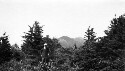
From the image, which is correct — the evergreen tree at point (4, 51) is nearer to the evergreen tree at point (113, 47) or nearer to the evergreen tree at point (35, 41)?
the evergreen tree at point (35, 41)

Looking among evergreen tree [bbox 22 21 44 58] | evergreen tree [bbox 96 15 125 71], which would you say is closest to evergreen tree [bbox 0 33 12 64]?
evergreen tree [bbox 22 21 44 58]

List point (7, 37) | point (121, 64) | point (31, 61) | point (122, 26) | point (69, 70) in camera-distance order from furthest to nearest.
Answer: point (7, 37) → point (31, 61) → point (69, 70) → point (122, 26) → point (121, 64)

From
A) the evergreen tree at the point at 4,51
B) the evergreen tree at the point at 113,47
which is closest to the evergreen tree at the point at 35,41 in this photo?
the evergreen tree at the point at 4,51

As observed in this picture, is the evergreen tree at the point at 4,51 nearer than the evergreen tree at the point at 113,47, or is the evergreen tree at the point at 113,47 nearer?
the evergreen tree at the point at 113,47

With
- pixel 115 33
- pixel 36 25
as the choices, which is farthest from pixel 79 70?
pixel 36 25

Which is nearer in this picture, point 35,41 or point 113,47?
point 113,47

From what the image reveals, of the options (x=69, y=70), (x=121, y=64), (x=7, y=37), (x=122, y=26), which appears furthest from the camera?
(x=7, y=37)

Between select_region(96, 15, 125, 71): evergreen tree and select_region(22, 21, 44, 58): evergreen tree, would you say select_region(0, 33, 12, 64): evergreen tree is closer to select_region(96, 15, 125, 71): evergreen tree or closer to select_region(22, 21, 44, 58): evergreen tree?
select_region(22, 21, 44, 58): evergreen tree

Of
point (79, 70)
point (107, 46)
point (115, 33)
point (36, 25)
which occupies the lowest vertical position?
point (79, 70)

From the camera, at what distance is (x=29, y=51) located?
25906 millimetres

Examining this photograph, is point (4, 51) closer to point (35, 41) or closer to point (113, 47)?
point (35, 41)

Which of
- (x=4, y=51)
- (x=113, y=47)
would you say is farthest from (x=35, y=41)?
(x=113, y=47)

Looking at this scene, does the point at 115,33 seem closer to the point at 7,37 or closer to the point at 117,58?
the point at 117,58

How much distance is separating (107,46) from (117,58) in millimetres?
1266
